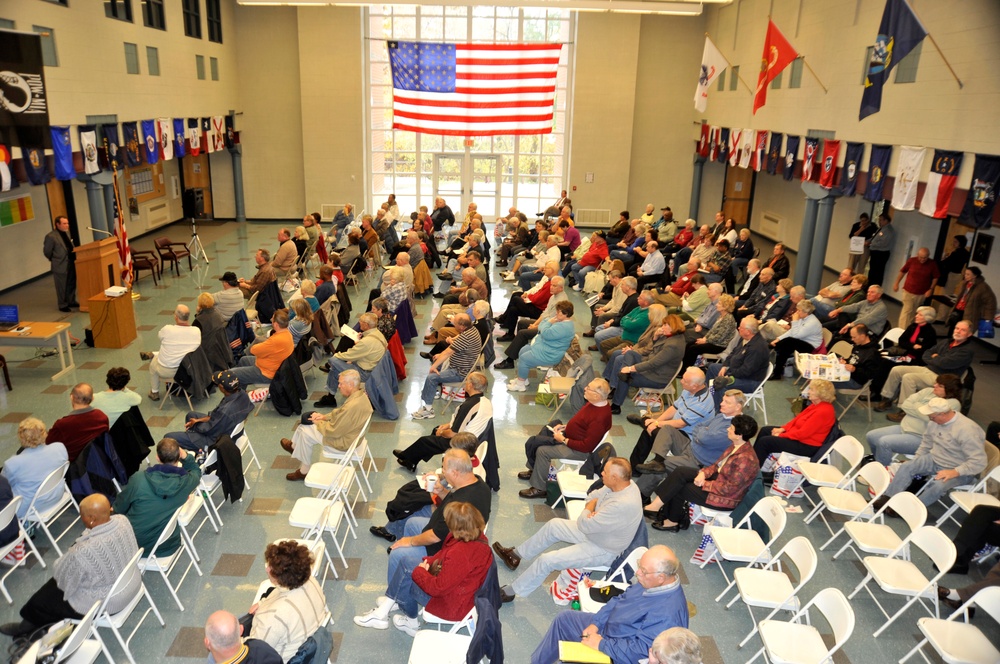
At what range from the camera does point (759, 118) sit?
1584 centimetres

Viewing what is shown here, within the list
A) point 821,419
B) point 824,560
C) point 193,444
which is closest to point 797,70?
point 821,419

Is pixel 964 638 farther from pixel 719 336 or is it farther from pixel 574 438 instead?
pixel 719 336

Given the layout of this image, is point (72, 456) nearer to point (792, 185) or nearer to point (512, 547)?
point (512, 547)

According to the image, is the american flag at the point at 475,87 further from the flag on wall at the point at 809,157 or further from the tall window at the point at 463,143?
the flag on wall at the point at 809,157

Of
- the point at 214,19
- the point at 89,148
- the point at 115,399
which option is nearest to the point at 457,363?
the point at 115,399

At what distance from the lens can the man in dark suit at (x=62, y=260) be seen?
11.4 meters

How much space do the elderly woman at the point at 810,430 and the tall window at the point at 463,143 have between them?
51.2 feet

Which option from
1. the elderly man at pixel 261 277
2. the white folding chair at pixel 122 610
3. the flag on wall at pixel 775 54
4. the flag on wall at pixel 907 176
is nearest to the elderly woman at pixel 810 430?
the flag on wall at pixel 907 176

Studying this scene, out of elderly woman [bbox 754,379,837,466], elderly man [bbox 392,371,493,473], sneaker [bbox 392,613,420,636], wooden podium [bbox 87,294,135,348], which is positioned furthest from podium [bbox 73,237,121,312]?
elderly woman [bbox 754,379,837,466]

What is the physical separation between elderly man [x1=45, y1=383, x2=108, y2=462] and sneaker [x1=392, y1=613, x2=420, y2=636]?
3.15 metres

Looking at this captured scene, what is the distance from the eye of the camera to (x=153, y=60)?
15.2 metres

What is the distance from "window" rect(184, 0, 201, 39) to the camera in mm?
16859

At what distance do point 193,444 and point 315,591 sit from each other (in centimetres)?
298

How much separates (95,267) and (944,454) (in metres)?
11.9
